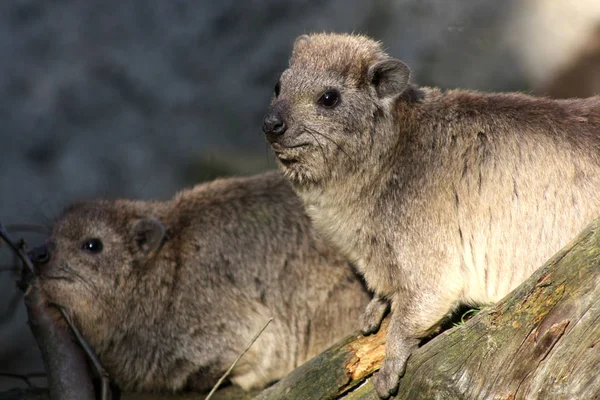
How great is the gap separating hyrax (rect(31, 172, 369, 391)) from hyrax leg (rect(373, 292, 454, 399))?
1633 millimetres

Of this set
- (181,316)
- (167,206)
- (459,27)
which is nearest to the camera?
(181,316)

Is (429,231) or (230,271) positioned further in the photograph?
(230,271)

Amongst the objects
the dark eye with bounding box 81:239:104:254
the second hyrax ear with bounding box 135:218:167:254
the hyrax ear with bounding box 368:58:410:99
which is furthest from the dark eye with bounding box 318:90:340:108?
the dark eye with bounding box 81:239:104:254

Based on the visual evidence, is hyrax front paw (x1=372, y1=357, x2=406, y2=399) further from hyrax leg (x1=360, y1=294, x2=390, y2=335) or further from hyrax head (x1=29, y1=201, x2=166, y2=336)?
hyrax head (x1=29, y1=201, x2=166, y2=336)

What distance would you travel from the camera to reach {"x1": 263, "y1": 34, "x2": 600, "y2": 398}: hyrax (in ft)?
15.4

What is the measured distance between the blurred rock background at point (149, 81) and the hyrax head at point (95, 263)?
7.29ft

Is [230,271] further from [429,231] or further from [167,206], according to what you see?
[429,231]

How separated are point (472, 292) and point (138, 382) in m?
3.13

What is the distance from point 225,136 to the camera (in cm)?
898

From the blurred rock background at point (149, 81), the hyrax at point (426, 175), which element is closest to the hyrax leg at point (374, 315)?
the hyrax at point (426, 175)

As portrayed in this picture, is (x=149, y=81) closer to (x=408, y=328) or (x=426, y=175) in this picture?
(x=426, y=175)

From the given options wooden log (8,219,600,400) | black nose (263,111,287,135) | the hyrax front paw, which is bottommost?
wooden log (8,219,600,400)

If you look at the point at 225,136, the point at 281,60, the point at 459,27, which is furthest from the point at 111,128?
the point at 459,27

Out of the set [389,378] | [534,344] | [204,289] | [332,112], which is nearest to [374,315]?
[389,378]
